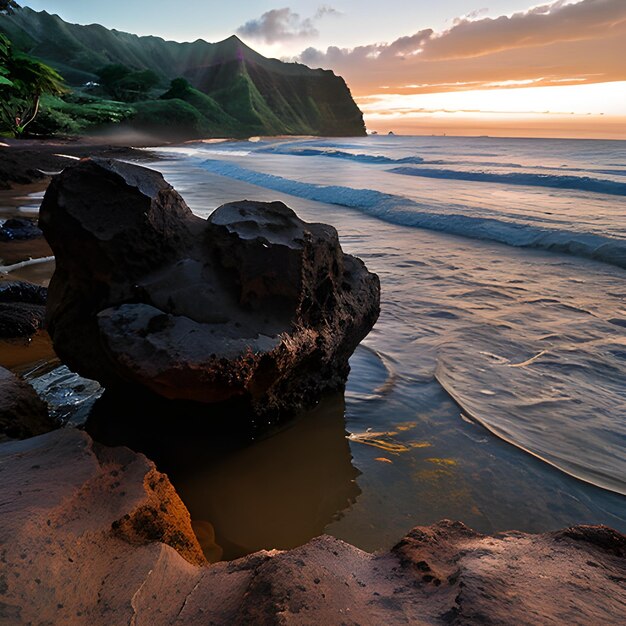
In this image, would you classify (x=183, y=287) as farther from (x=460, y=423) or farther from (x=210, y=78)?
(x=210, y=78)

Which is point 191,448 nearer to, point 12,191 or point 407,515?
point 407,515

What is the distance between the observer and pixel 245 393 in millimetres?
2289

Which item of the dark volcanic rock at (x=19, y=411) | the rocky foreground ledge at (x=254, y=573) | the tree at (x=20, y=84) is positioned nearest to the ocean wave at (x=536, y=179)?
the rocky foreground ledge at (x=254, y=573)

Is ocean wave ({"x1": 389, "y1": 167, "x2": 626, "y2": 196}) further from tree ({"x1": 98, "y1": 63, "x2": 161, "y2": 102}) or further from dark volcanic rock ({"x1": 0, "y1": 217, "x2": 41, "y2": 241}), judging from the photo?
tree ({"x1": 98, "y1": 63, "x2": 161, "y2": 102})

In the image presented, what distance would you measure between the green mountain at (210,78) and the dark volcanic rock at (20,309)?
51.9 metres

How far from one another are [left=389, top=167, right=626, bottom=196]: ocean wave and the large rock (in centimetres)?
1226

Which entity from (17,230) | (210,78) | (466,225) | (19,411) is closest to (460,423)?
(19,411)

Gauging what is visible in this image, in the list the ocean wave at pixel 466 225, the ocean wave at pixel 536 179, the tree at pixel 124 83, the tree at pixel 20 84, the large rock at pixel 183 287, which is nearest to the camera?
the large rock at pixel 183 287

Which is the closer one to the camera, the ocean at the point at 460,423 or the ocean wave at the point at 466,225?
the ocean at the point at 460,423

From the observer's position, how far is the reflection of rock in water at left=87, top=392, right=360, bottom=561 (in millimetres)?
1992

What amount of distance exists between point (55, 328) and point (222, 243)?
40.3 inches

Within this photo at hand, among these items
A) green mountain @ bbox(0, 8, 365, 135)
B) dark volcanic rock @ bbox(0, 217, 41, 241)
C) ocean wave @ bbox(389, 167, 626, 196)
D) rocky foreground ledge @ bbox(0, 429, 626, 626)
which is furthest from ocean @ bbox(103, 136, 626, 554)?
green mountain @ bbox(0, 8, 365, 135)

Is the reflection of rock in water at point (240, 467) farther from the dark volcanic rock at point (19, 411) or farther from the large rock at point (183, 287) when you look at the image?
the dark volcanic rock at point (19, 411)

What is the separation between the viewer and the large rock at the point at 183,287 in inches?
85.9
